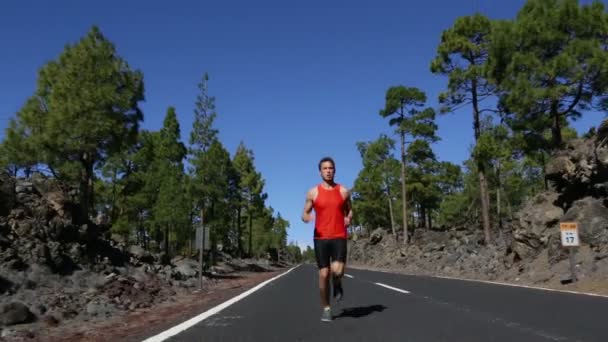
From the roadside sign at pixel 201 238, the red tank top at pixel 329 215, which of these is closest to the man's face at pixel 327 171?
the red tank top at pixel 329 215

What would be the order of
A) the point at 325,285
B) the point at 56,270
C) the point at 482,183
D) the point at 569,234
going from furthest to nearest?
the point at 482,183 → the point at 56,270 → the point at 569,234 → the point at 325,285

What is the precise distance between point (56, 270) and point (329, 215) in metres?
9.67

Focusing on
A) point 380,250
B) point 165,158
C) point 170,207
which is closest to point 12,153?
point 170,207

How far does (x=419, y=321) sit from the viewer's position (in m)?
5.80

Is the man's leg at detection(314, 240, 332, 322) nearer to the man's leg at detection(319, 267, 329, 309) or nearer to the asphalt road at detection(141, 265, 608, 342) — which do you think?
the man's leg at detection(319, 267, 329, 309)

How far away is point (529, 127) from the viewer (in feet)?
67.6

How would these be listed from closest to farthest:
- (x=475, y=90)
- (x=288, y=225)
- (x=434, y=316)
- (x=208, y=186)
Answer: (x=434, y=316) < (x=475, y=90) < (x=208, y=186) < (x=288, y=225)

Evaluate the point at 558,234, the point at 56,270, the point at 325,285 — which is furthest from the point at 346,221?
the point at 558,234

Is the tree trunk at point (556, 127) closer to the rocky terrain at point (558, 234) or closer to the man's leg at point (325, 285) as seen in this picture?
the rocky terrain at point (558, 234)

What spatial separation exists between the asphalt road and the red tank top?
107 cm

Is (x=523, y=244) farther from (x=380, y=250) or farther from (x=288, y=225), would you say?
(x=288, y=225)

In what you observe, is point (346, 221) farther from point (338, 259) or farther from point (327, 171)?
point (327, 171)

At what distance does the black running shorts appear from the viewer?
611 cm

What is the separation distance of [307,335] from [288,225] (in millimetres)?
104793
